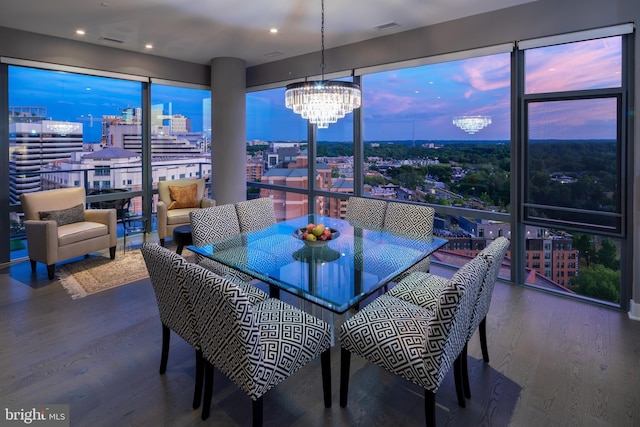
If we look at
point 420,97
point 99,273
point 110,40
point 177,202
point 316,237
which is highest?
point 110,40

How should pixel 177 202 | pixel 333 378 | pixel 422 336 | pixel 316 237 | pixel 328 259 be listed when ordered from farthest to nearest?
pixel 177 202, pixel 316 237, pixel 328 259, pixel 333 378, pixel 422 336

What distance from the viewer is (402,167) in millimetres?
4930

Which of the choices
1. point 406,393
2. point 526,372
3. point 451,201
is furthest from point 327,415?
point 451,201

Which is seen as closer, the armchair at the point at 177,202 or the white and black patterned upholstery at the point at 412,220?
the white and black patterned upholstery at the point at 412,220

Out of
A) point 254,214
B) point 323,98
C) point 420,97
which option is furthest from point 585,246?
point 254,214

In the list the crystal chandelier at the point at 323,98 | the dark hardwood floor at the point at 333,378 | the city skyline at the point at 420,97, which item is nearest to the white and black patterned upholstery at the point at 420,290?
the dark hardwood floor at the point at 333,378

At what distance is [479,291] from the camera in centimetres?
202

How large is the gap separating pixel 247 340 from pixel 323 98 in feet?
6.61

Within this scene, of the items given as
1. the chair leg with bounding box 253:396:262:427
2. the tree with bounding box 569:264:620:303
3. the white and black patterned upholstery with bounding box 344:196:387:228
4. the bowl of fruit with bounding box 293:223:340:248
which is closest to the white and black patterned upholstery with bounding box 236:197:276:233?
the white and black patterned upholstery with bounding box 344:196:387:228

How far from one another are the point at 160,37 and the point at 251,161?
2440 mm

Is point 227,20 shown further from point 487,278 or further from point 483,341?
point 483,341

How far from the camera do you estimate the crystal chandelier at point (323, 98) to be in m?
2.98

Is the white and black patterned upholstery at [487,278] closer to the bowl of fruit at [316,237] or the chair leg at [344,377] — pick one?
the chair leg at [344,377]

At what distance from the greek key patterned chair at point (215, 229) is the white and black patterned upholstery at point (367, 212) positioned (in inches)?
48.1
